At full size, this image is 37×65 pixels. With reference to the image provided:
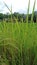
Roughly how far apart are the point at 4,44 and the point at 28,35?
0.17m

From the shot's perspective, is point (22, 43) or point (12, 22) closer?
point (22, 43)

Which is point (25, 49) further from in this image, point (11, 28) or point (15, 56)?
point (11, 28)

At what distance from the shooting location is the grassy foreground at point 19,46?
5.07 feet

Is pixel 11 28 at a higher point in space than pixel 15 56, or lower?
higher

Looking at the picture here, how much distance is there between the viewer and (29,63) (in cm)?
157

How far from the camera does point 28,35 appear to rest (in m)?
1.57

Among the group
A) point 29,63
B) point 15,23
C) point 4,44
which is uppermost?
point 15,23

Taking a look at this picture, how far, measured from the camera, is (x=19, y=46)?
5.08 ft

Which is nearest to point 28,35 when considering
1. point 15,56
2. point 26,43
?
point 26,43

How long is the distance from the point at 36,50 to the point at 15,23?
0.25 meters

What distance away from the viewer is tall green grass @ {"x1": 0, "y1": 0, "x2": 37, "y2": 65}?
5.07ft

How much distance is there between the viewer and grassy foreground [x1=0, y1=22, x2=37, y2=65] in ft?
5.07

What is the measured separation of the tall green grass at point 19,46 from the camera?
1.55 metres

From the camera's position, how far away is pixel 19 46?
155cm
